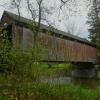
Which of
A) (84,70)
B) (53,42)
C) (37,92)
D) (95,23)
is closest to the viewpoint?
(37,92)

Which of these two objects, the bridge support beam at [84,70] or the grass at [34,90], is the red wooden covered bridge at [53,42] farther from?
the bridge support beam at [84,70]

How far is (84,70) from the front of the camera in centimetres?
2830

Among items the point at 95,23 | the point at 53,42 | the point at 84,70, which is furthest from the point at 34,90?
the point at 95,23

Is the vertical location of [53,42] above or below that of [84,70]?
above

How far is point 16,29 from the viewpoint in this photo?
44.2 ft

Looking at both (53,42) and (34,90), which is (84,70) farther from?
(34,90)

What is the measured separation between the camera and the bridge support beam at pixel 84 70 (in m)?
27.5

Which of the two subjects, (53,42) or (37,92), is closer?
(37,92)

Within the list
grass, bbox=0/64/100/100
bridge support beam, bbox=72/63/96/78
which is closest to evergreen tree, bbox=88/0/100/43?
bridge support beam, bbox=72/63/96/78

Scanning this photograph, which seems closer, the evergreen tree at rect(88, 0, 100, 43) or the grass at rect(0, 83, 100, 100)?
the grass at rect(0, 83, 100, 100)

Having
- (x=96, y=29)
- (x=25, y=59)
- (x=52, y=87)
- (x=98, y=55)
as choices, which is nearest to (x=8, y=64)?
(x=25, y=59)

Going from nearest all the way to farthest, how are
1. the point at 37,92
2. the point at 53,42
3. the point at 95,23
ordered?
the point at 37,92
the point at 53,42
the point at 95,23

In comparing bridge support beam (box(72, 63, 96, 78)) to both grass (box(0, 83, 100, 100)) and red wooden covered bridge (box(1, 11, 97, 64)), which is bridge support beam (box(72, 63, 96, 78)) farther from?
grass (box(0, 83, 100, 100))

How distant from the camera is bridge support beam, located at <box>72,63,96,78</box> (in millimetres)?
27547
